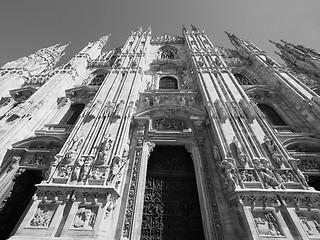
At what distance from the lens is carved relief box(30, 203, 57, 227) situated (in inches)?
224

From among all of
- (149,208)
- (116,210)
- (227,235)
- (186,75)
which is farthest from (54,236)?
(186,75)

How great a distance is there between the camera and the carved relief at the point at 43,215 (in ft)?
18.7

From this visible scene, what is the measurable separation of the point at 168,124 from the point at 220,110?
3.03 m

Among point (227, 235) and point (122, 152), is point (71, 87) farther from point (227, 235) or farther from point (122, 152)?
point (227, 235)

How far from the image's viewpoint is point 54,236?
5.43 meters

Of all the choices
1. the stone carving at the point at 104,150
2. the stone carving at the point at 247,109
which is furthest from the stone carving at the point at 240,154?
the stone carving at the point at 104,150

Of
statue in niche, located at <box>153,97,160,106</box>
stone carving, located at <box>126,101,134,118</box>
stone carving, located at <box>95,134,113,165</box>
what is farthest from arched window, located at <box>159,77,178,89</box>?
stone carving, located at <box>95,134,113,165</box>

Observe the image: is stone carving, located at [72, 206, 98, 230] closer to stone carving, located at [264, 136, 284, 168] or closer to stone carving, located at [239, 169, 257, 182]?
stone carving, located at [239, 169, 257, 182]

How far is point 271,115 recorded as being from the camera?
11.5m

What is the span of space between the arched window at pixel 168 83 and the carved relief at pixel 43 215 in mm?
10922

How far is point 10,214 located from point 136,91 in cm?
853

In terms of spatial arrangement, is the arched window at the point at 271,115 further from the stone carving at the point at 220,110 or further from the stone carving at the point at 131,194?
the stone carving at the point at 131,194

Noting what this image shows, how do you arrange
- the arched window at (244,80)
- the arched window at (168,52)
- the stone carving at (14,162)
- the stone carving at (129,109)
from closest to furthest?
the stone carving at (14,162), the stone carving at (129,109), the arched window at (244,80), the arched window at (168,52)

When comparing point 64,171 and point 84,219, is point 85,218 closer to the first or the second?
point 84,219
